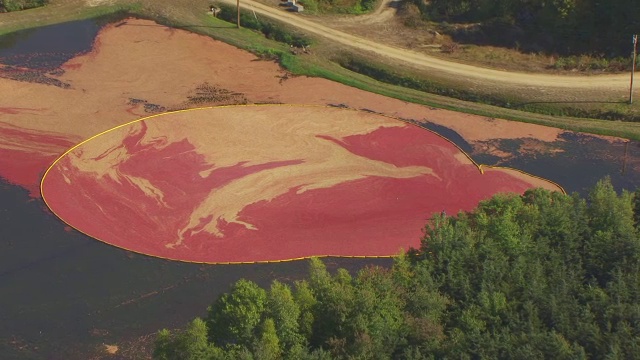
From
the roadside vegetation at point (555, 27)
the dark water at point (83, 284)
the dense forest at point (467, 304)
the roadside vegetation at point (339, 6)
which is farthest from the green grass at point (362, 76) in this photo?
the dense forest at point (467, 304)

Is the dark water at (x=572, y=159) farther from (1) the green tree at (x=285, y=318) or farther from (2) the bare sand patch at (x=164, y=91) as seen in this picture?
(1) the green tree at (x=285, y=318)

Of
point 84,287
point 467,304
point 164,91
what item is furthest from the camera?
point 164,91

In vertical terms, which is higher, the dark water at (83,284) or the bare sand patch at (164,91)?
the bare sand patch at (164,91)

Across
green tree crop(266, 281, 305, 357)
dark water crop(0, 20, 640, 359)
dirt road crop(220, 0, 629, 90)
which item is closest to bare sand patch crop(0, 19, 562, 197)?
dirt road crop(220, 0, 629, 90)

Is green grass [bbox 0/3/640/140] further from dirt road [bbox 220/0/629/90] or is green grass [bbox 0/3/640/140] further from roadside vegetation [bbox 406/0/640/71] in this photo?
roadside vegetation [bbox 406/0/640/71]

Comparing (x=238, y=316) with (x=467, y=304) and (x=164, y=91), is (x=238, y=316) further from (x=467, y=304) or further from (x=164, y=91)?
(x=164, y=91)

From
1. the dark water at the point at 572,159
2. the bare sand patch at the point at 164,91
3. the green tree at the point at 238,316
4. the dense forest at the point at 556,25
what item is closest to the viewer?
the green tree at the point at 238,316

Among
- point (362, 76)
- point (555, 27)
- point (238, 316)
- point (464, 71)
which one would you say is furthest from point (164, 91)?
point (555, 27)
